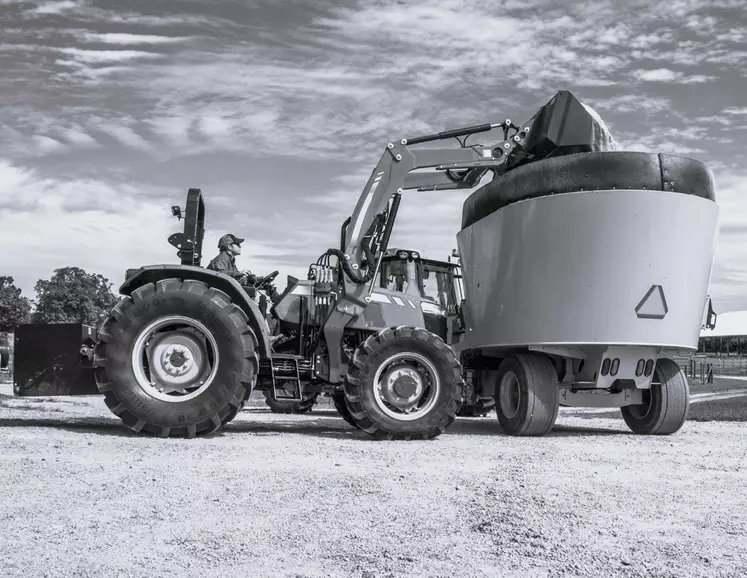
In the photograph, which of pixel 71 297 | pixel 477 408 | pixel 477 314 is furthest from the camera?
pixel 71 297

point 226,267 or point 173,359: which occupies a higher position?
point 226,267

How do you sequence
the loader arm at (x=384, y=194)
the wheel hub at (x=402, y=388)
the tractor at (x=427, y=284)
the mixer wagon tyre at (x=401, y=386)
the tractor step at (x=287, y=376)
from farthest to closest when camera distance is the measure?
1. the tractor at (x=427, y=284)
2. the loader arm at (x=384, y=194)
3. the tractor step at (x=287, y=376)
4. the wheel hub at (x=402, y=388)
5. the mixer wagon tyre at (x=401, y=386)

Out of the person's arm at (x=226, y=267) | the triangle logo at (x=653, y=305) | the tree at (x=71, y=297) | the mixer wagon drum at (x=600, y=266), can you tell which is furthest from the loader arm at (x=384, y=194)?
the tree at (x=71, y=297)

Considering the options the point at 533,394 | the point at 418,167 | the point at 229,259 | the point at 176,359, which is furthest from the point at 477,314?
the point at 176,359

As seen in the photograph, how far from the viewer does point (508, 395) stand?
9.50 metres

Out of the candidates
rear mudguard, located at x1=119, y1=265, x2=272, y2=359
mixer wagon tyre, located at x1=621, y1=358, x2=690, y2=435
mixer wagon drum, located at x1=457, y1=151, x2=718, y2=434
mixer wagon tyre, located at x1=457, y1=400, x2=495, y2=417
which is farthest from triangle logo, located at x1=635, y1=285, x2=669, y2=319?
rear mudguard, located at x1=119, y1=265, x2=272, y2=359

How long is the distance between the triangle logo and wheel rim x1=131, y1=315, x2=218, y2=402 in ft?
14.9

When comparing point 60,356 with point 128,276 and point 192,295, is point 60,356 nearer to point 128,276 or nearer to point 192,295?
point 128,276

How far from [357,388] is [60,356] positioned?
10.2ft

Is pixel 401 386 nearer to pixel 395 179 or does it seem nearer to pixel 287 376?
pixel 287 376

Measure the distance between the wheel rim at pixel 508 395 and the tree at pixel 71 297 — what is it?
66.0 meters

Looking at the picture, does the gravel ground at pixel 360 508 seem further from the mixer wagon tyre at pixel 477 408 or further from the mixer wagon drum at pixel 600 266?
the mixer wagon tyre at pixel 477 408

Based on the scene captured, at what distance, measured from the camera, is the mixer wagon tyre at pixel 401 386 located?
322 inches

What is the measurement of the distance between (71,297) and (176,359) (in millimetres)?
69100
